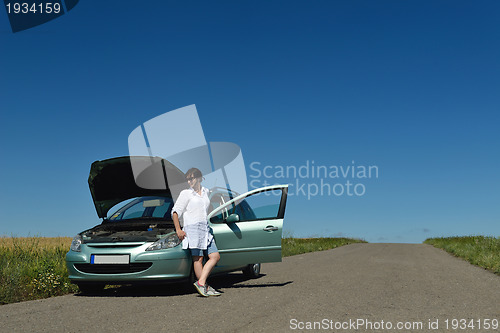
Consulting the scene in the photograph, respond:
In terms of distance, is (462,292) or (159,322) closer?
(159,322)

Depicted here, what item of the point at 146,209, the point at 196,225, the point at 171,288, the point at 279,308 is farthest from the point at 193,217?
the point at 279,308

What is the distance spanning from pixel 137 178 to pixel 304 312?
4169 millimetres

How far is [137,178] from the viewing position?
8.71m

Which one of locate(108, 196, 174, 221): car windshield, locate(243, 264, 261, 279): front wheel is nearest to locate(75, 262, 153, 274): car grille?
locate(108, 196, 174, 221): car windshield

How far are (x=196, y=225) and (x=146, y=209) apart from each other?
1.75 m

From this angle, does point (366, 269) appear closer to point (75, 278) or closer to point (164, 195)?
point (164, 195)

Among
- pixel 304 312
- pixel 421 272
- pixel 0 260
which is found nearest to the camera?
pixel 304 312

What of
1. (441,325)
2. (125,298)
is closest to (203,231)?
(125,298)

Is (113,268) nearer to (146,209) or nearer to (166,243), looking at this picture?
(166,243)

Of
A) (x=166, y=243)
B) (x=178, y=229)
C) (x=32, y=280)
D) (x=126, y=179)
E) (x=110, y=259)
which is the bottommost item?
(x=32, y=280)

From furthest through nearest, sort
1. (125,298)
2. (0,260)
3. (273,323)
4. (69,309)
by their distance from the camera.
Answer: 1. (0,260)
2. (125,298)
3. (69,309)
4. (273,323)

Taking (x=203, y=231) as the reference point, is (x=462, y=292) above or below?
below

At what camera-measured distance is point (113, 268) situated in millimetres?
7586

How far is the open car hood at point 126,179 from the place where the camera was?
27.1 ft
